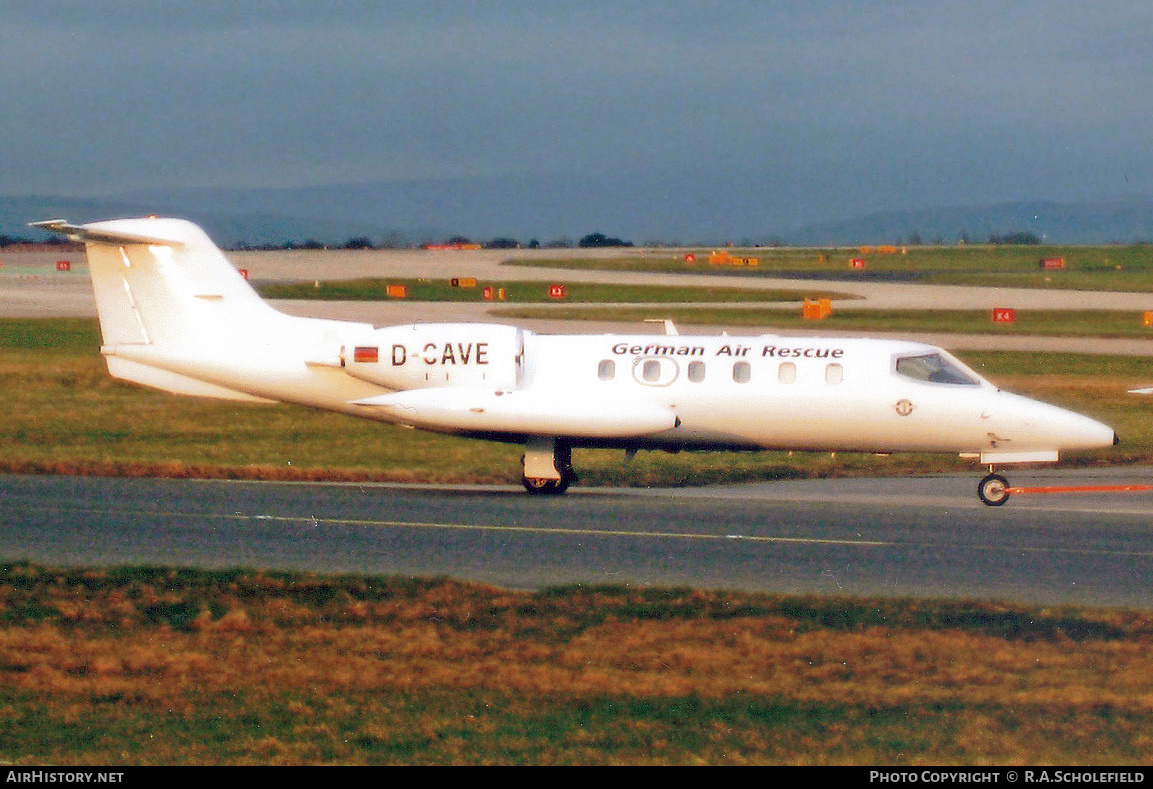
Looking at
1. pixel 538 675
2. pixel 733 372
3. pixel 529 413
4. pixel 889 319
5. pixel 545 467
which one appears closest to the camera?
pixel 538 675

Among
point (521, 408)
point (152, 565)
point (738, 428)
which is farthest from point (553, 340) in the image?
point (152, 565)

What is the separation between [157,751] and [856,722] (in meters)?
4.67

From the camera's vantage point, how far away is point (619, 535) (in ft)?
60.3

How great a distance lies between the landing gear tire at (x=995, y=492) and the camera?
71.5 ft

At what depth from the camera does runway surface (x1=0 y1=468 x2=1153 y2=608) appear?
52.1 ft

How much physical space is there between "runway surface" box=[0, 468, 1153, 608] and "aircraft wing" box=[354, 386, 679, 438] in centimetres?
106

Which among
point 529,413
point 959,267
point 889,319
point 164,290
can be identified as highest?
point 164,290

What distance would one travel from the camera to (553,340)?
2269 centimetres

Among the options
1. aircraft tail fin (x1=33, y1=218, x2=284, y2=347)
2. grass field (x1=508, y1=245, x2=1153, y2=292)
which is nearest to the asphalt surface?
aircraft tail fin (x1=33, y1=218, x2=284, y2=347)

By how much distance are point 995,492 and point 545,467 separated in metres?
6.56

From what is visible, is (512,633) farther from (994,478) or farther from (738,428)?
(994,478)

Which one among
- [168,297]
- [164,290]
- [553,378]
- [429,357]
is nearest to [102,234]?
[164,290]

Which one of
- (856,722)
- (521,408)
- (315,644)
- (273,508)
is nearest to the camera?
(856,722)

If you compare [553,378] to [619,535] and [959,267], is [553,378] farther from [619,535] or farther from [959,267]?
[959,267]
